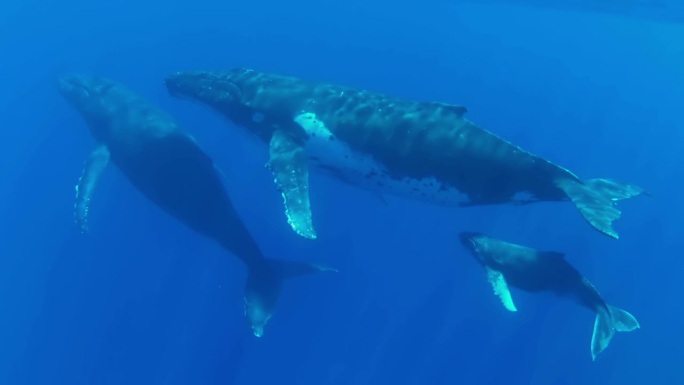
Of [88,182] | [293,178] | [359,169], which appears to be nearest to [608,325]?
→ [359,169]

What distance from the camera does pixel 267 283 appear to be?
15.4 meters

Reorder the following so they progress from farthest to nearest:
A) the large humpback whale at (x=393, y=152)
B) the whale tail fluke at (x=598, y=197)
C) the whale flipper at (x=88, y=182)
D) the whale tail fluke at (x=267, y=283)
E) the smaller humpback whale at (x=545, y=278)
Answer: the whale flipper at (x=88, y=182)
the whale tail fluke at (x=267, y=283)
the smaller humpback whale at (x=545, y=278)
the large humpback whale at (x=393, y=152)
the whale tail fluke at (x=598, y=197)

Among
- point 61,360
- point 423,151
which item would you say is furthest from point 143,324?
point 423,151

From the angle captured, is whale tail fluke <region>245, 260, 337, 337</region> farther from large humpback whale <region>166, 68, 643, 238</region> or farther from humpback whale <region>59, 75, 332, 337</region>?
large humpback whale <region>166, 68, 643, 238</region>

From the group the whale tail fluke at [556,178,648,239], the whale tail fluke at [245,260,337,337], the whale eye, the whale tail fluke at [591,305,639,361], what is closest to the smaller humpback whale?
the whale tail fluke at [591,305,639,361]

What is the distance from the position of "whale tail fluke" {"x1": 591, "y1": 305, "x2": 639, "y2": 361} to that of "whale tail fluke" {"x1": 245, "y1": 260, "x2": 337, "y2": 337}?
6007 mm

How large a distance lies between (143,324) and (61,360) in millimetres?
2699

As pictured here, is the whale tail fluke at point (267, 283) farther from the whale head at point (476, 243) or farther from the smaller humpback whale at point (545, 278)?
the smaller humpback whale at point (545, 278)

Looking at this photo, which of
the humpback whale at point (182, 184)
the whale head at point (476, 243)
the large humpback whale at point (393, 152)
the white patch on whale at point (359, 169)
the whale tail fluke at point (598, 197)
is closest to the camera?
the whale tail fluke at point (598, 197)

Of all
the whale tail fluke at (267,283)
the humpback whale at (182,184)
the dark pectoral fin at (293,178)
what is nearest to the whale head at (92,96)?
the humpback whale at (182,184)

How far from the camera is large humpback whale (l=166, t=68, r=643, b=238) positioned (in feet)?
36.3

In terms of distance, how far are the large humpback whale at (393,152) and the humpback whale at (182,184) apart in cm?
257

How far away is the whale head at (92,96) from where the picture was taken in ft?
57.7

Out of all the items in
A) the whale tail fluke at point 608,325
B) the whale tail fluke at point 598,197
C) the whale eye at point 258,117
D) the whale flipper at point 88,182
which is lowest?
the whale flipper at point 88,182
